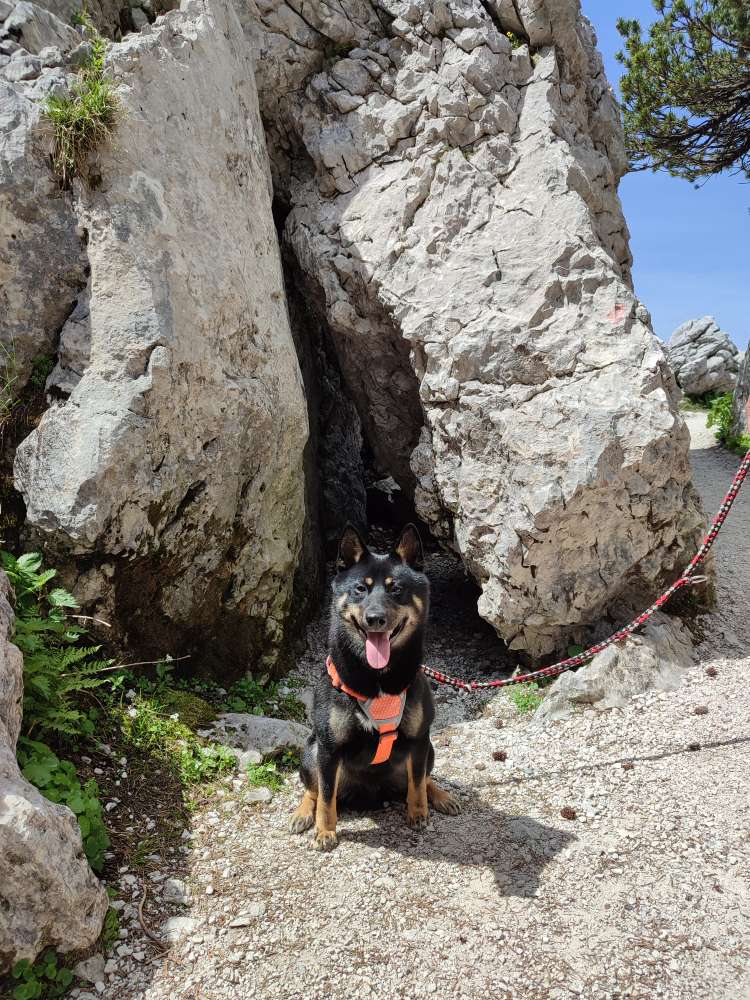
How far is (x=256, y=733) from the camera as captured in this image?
545 cm

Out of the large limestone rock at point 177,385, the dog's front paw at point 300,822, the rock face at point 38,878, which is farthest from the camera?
the large limestone rock at point 177,385

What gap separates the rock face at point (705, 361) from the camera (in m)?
20.6

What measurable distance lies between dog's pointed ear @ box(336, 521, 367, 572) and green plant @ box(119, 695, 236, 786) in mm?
1910

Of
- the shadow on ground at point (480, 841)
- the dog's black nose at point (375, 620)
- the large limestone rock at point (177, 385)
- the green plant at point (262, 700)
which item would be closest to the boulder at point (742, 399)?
the large limestone rock at point (177, 385)

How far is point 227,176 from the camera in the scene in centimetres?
652

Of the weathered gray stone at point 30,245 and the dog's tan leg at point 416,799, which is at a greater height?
the weathered gray stone at point 30,245

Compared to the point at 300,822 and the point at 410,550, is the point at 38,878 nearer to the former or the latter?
the point at 300,822

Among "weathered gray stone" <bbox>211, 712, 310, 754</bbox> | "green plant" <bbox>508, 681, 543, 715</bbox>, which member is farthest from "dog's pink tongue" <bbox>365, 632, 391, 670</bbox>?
"green plant" <bbox>508, 681, 543, 715</bbox>

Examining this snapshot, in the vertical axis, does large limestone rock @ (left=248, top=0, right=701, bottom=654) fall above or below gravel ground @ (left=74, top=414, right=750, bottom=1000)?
above

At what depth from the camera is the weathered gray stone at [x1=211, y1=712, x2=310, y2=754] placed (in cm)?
529

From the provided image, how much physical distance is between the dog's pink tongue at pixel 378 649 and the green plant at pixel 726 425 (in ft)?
51.1

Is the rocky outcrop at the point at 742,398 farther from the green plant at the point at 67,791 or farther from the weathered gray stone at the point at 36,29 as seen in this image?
the green plant at the point at 67,791

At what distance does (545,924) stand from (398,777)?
4.64ft

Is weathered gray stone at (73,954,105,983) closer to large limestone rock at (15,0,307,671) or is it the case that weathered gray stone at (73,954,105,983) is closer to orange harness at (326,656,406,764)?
orange harness at (326,656,406,764)
